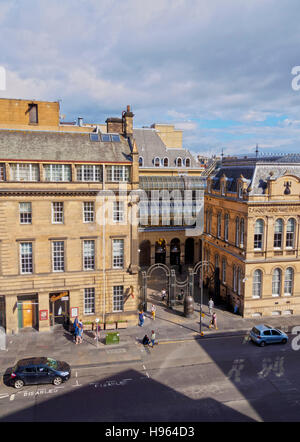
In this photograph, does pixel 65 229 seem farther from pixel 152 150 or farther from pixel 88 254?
pixel 152 150

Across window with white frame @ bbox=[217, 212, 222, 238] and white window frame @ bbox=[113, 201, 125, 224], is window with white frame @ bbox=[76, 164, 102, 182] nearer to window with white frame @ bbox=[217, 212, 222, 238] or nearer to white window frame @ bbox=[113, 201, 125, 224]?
white window frame @ bbox=[113, 201, 125, 224]

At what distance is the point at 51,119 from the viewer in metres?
46.9

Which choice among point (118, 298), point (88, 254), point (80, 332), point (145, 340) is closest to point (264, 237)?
point (145, 340)

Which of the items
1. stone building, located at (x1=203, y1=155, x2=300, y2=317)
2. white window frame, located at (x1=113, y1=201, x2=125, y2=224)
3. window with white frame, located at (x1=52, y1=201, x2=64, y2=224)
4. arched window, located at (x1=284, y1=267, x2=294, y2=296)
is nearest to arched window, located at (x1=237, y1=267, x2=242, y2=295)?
stone building, located at (x1=203, y1=155, x2=300, y2=317)

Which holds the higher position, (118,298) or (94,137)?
(94,137)

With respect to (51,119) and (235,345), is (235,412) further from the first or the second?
(51,119)

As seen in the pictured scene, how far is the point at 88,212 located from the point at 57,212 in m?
2.93

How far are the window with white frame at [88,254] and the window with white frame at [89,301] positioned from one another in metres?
2.29

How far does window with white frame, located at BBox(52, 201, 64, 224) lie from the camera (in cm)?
3506

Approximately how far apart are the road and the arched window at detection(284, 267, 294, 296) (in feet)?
29.8

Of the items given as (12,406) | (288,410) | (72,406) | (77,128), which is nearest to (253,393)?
(288,410)

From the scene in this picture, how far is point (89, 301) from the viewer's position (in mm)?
36969

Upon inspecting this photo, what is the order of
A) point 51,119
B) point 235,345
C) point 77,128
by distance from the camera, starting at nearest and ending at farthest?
point 235,345 < point 51,119 < point 77,128

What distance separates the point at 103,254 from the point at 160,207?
85.5 feet
